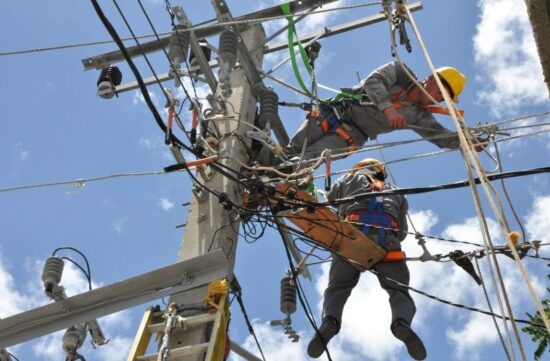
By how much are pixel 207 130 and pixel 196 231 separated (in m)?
1.05

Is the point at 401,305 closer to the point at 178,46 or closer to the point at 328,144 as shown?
the point at 328,144

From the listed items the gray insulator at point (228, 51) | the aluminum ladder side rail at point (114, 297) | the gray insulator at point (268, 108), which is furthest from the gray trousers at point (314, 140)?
the aluminum ladder side rail at point (114, 297)

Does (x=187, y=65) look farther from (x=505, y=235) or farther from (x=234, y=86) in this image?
(x=505, y=235)

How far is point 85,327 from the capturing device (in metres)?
5.61

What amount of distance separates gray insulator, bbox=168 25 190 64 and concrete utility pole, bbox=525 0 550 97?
3.97m

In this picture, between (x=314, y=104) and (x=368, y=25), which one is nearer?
(x=314, y=104)

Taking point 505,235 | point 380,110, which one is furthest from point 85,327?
point 380,110

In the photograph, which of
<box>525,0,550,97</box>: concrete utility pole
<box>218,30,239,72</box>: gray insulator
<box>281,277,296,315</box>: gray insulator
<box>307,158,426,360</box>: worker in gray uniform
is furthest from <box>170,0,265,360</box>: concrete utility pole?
<box>525,0,550,97</box>: concrete utility pole

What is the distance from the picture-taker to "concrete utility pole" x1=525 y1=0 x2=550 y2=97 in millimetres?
3535

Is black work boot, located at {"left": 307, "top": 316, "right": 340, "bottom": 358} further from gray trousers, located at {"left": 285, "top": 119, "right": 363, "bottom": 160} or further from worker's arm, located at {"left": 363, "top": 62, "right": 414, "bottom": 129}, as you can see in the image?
worker's arm, located at {"left": 363, "top": 62, "right": 414, "bottom": 129}

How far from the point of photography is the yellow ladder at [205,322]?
4.87 metres

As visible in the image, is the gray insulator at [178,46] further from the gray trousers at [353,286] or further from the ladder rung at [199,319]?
the ladder rung at [199,319]

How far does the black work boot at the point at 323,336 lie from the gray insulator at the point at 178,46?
267cm

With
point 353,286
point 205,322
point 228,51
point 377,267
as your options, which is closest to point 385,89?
Result: point 228,51
